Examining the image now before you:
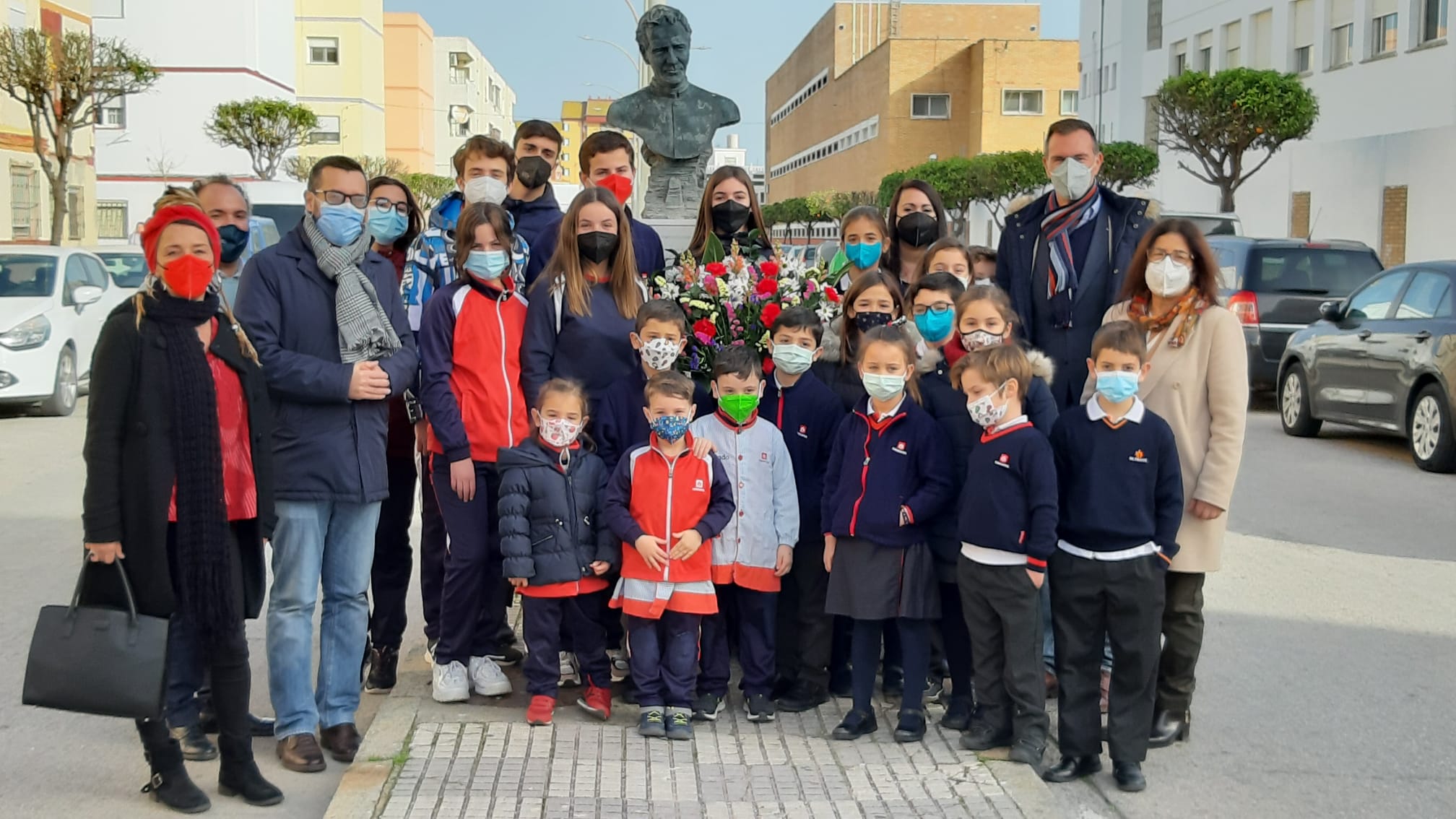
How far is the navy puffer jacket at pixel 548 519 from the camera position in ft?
18.4

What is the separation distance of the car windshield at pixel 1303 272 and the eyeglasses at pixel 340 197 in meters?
13.7

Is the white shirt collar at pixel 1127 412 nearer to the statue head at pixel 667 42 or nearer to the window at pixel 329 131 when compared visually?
the statue head at pixel 667 42

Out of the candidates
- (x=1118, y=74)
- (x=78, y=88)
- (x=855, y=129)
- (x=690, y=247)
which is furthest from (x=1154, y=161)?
(x=855, y=129)

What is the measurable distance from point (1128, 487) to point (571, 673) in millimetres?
2542

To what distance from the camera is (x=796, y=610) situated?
6.21 metres

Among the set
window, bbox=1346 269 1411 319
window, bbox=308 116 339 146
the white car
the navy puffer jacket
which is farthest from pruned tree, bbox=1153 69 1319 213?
→ window, bbox=308 116 339 146

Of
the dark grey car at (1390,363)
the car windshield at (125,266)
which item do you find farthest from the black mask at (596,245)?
the car windshield at (125,266)

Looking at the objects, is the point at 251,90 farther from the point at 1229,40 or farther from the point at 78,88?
the point at 1229,40

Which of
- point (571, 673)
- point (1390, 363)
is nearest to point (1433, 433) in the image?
point (1390, 363)

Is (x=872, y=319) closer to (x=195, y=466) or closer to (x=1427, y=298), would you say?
(x=195, y=466)

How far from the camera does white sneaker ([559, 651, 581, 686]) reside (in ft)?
20.8

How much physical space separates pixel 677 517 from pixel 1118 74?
44.7 metres

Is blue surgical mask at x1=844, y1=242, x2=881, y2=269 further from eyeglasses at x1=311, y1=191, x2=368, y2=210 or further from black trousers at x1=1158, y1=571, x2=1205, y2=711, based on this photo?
eyeglasses at x1=311, y1=191, x2=368, y2=210

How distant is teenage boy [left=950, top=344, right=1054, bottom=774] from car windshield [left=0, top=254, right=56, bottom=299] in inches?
555
